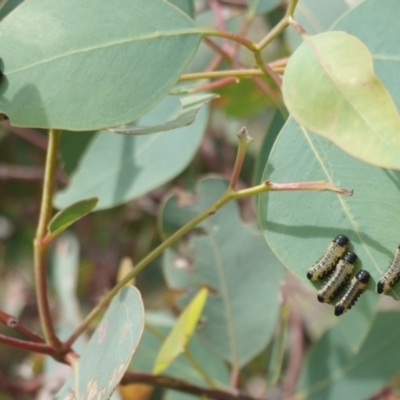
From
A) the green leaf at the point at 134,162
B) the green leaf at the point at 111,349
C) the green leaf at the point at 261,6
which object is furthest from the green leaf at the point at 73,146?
the green leaf at the point at 111,349

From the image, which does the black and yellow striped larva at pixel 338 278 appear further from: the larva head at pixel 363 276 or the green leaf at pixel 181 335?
the green leaf at pixel 181 335

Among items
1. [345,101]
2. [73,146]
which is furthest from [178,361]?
[345,101]

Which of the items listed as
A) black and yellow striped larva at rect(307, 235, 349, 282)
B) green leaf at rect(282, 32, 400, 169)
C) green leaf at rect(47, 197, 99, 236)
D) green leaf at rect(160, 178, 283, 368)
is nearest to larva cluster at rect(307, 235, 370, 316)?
black and yellow striped larva at rect(307, 235, 349, 282)

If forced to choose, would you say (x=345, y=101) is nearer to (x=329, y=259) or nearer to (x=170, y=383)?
(x=329, y=259)

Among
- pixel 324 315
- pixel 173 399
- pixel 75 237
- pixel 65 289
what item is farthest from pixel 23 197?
pixel 324 315

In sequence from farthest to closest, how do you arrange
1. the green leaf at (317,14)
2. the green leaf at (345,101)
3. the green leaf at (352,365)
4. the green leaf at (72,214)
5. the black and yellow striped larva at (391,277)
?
1. the green leaf at (352,365)
2. the green leaf at (317,14)
3. the green leaf at (72,214)
4. the black and yellow striped larva at (391,277)
5. the green leaf at (345,101)

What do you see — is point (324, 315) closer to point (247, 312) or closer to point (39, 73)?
point (247, 312)
